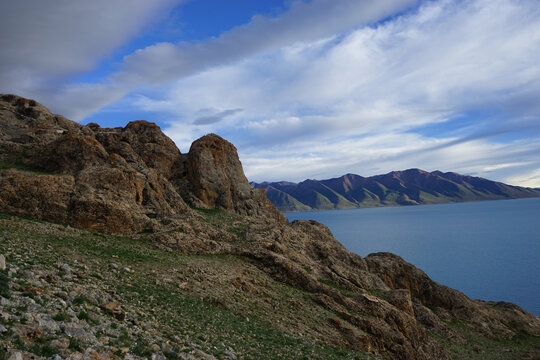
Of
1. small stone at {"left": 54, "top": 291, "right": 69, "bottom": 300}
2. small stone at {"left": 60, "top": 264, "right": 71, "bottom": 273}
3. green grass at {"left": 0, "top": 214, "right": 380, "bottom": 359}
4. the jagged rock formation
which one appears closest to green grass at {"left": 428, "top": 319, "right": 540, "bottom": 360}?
the jagged rock formation

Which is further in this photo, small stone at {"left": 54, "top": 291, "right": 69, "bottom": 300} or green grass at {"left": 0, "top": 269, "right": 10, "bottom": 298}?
small stone at {"left": 54, "top": 291, "right": 69, "bottom": 300}

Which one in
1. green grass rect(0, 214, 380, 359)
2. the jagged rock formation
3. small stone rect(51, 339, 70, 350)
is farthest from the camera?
the jagged rock formation

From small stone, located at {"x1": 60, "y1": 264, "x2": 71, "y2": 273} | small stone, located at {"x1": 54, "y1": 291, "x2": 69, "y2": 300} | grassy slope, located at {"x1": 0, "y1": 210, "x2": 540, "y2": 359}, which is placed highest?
small stone, located at {"x1": 60, "y1": 264, "x2": 71, "y2": 273}

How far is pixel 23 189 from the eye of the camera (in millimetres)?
30344

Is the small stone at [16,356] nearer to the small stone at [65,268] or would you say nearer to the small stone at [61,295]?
the small stone at [61,295]

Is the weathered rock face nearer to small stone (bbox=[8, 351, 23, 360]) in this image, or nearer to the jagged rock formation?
the jagged rock formation

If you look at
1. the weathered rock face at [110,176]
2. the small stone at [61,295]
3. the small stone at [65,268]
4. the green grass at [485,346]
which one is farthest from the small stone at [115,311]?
the green grass at [485,346]

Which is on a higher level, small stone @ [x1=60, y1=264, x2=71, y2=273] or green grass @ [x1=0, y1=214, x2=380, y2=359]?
small stone @ [x1=60, y1=264, x2=71, y2=273]

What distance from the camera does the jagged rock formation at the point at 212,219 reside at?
32125 millimetres

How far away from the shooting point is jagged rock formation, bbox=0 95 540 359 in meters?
32.1


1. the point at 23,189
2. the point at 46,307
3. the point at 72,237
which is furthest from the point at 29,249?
the point at 23,189

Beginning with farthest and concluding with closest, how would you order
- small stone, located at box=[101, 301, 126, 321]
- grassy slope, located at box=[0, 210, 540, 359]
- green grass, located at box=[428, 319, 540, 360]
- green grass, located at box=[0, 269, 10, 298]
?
green grass, located at box=[428, 319, 540, 360] → grassy slope, located at box=[0, 210, 540, 359] → small stone, located at box=[101, 301, 126, 321] → green grass, located at box=[0, 269, 10, 298]

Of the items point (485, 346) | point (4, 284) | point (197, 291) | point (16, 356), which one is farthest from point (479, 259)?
point (16, 356)

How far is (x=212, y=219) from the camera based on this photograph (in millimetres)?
48812
